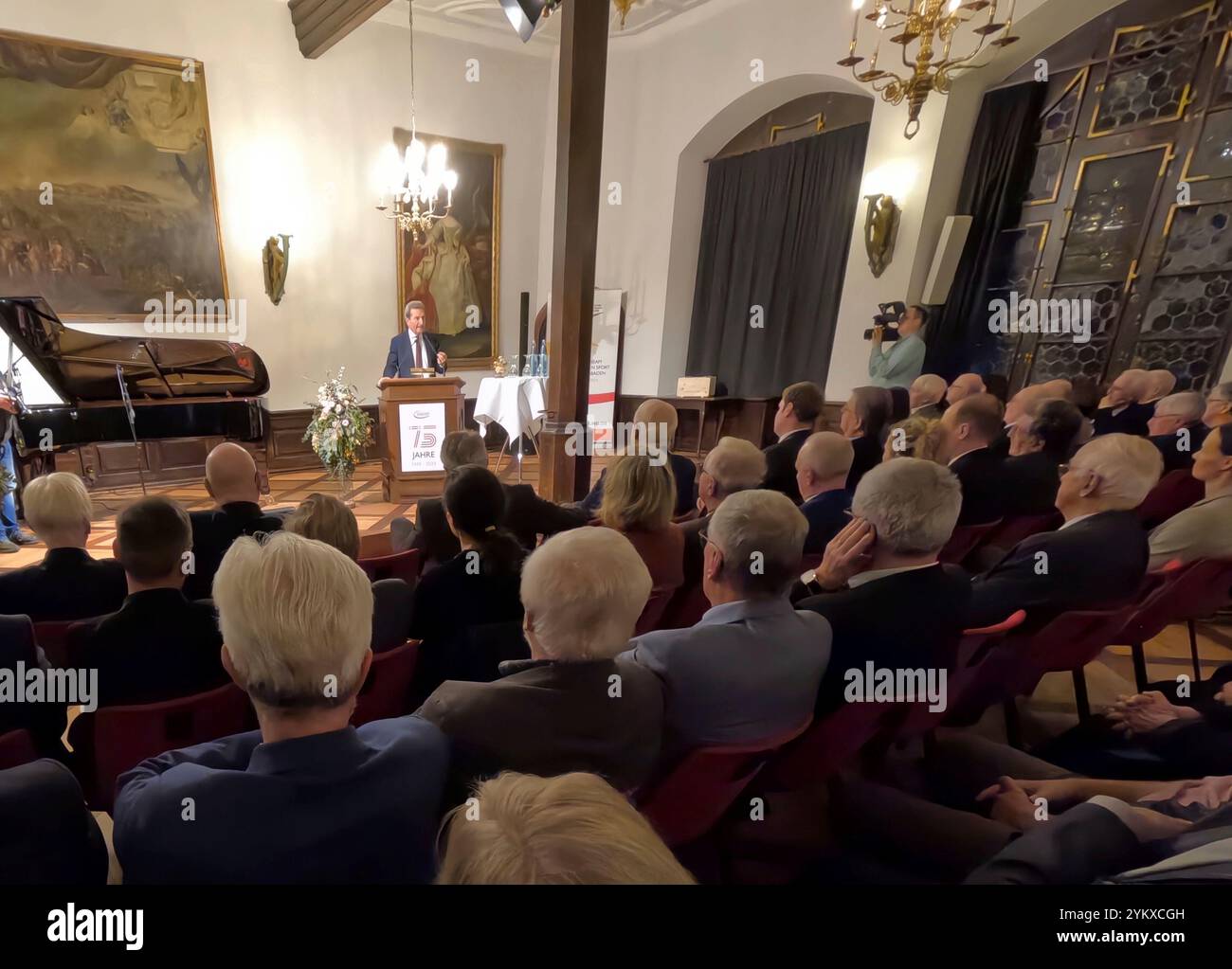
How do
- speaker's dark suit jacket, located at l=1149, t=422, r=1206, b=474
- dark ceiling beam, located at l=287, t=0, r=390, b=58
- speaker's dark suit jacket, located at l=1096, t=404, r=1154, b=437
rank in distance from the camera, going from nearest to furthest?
speaker's dark suit jacket, located at l=1149, t=422, r=1206, b=474, speaker's dark suit jacket, located at l=1096, t=404, r=1154, b=437, dark ceiling beam, located at l=287, t=0, r=390, b=58

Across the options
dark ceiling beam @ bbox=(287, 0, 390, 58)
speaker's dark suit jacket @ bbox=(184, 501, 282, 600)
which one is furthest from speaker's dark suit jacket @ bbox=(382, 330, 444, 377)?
speaker's dark suit jacket @ bbox=(184, 501, 282, 600)

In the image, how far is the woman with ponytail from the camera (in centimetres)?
174

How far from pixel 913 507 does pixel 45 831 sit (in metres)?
1.88

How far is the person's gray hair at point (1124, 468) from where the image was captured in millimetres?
2021

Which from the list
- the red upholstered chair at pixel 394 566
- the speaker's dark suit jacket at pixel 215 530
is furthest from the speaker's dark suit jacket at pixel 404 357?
the red upholstered chair at pixel 394 566

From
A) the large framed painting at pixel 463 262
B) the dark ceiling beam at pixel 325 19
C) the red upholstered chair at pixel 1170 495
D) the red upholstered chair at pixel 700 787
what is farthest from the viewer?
the large framed painting at pixel 463 262

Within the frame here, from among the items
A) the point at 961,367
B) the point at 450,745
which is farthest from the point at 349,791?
the point at 961,367

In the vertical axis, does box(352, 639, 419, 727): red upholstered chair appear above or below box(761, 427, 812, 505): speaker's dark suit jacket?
below

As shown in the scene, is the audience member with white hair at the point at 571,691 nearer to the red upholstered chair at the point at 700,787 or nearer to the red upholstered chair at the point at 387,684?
the red upholstered chair at the point at 700,787

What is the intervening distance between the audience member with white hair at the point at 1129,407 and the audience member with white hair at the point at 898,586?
3.06 meters

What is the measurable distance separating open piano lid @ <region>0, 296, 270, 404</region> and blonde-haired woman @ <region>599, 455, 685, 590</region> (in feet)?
15.4

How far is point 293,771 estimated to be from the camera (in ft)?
3.00

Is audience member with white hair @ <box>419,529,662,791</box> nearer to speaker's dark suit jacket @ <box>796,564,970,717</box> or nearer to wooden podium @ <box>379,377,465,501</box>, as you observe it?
speaker's dark suit jacket @ <box>796,564,970,717</box>
